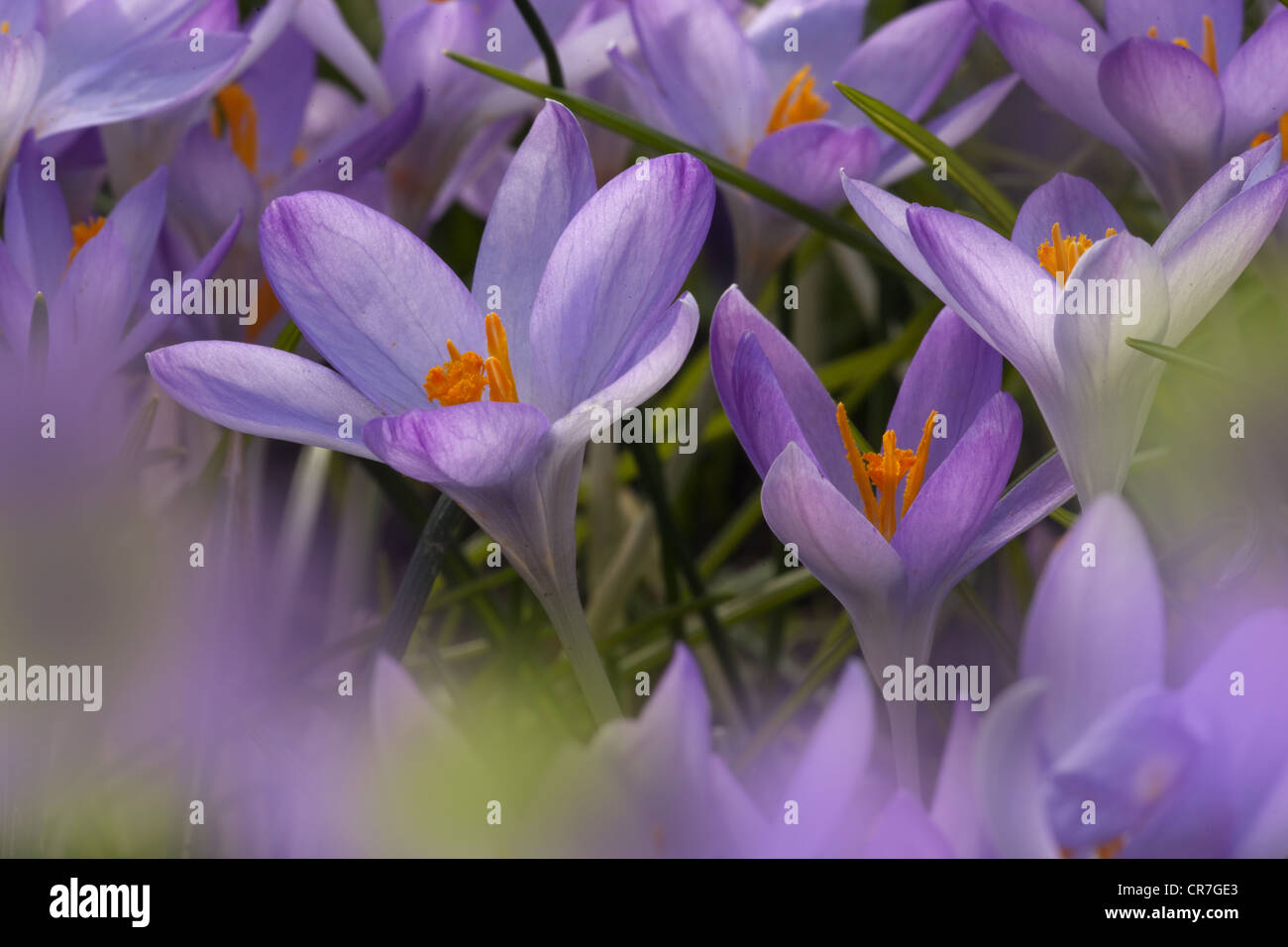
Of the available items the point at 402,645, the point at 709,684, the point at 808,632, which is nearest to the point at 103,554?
the point at 402,645

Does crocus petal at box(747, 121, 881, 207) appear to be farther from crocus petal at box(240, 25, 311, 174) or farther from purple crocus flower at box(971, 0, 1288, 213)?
crocus petal at box(240, 25, 311, 174)

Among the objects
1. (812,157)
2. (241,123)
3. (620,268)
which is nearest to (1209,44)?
(812,157)

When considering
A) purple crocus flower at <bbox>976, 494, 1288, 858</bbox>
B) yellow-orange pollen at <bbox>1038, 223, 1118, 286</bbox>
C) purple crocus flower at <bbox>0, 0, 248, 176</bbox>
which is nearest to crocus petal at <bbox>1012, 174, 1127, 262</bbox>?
yellow-orange pollen at <bbox>1038, 223, 1118, 286</bbox>

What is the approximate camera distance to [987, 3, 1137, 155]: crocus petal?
34 centimetres

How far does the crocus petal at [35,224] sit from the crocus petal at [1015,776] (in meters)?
0.26

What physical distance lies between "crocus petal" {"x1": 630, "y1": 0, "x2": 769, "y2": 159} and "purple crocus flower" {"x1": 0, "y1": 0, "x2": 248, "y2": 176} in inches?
5.2

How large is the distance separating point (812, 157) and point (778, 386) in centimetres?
15

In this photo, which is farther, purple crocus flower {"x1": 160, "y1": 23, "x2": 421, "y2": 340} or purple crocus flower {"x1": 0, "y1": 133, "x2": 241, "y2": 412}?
purple crocus flower {"x1": 160, "y1": 23, "x2": 421, "y2": 340}

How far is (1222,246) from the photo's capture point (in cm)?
24

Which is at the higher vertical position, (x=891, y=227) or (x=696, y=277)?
(x=696, y=277)

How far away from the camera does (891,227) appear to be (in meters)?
0.26
